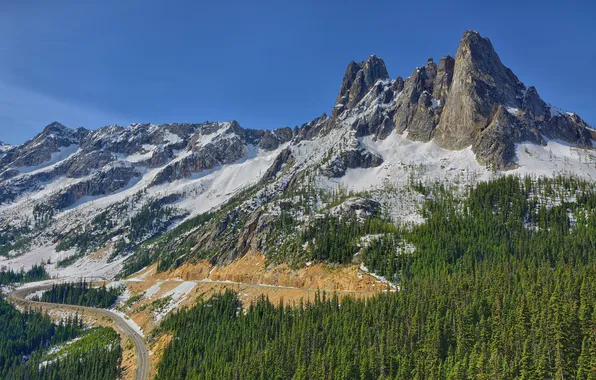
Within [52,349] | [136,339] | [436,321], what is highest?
[436,321]

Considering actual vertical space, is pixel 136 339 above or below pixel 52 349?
above

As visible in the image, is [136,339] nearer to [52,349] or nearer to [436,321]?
[52,349]

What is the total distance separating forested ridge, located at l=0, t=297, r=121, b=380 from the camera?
388 ft

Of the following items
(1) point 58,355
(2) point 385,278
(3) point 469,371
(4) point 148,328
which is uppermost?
(2) point 385,278

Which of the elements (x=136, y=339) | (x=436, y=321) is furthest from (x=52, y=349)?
(x=436, y=321)

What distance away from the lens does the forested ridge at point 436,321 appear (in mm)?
72062

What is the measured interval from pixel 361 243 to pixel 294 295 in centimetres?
3746

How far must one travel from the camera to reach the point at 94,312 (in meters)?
185

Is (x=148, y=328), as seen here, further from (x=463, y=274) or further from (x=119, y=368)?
(x=463, y=274)

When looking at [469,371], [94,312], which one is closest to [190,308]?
[94,312]

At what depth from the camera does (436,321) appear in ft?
282

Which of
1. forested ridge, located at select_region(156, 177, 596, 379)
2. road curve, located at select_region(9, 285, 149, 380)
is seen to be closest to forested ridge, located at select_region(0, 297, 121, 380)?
road curve, located at select_region(9, 285, 149, 380)

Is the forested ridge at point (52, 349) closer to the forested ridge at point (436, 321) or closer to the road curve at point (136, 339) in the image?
the road curve at point (136, 339)

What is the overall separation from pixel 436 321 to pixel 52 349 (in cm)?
14602
